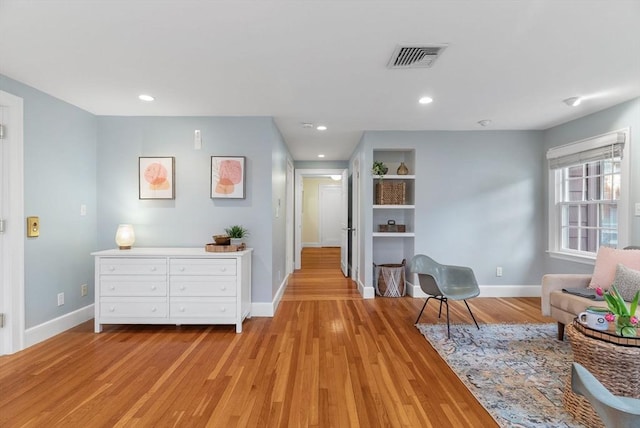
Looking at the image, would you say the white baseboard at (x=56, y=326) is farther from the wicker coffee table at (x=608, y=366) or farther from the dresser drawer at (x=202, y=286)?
the wicker coffee table at (x=608, y=366)

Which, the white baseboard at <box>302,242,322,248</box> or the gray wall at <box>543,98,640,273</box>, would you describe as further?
the white baseboard at <box>302,242,322,248</box>

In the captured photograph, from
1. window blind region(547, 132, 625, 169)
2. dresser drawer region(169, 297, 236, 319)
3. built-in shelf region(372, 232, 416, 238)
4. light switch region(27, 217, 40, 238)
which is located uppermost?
window blind region(547, 132, 625, 169)

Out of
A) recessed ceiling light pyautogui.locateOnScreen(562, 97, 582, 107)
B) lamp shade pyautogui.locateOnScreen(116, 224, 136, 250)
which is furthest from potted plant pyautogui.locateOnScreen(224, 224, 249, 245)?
recessed ceiling light pyautogui.locateOnScreen(562, 97, 582, 107)

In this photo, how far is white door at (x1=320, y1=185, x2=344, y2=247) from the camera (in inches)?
401

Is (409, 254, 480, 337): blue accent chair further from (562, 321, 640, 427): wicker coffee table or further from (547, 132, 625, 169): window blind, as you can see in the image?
(547, 132, 625, 169): window blind

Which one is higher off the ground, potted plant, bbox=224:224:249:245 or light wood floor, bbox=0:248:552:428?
potted plant, bbox=224:224:249:245

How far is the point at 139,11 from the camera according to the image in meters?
1.73

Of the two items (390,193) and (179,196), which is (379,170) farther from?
(179,196)

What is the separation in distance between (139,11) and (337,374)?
2685 millimetres

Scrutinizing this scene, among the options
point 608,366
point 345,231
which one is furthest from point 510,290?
point 345,231

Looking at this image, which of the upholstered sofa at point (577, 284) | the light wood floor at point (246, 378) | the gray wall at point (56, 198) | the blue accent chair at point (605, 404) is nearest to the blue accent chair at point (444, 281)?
the light wood floor at point (246, 378)

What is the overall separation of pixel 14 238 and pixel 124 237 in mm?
855

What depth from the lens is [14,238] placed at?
263 cm

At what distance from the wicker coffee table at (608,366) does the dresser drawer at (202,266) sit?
2.77 metres
